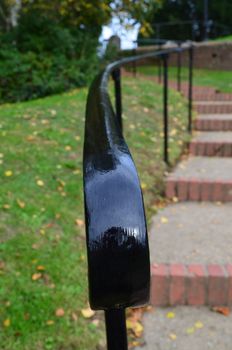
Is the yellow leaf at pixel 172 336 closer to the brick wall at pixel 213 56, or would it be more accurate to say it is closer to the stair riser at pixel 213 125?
the stair riser at pixel 213 125

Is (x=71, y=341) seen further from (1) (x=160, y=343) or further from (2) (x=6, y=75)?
(2) (x=6, y=75)

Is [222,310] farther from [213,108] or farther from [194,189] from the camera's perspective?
[213,108]

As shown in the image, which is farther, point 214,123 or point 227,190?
point 214,123

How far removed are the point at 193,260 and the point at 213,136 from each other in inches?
107

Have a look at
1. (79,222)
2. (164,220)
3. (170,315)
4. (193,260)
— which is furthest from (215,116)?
(170,315)

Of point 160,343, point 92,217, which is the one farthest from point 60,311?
point 92,217

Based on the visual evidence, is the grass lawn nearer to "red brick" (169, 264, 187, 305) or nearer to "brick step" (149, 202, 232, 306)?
"brick step" (149, 202, 232, 306)

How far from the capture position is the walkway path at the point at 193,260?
218 centimetres

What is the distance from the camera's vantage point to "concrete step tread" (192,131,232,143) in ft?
15.8

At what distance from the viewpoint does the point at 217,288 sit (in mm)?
2350

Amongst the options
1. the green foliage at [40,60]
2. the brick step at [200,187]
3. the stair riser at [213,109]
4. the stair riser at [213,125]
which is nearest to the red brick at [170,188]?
the brick step at [200,187]

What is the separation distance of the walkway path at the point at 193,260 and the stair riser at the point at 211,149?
274 mm

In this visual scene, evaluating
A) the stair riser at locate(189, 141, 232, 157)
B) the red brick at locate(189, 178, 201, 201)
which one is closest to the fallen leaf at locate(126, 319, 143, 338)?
the red brick at locate(189, 178, 201, 201)

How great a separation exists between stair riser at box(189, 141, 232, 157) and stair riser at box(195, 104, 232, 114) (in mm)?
1609
